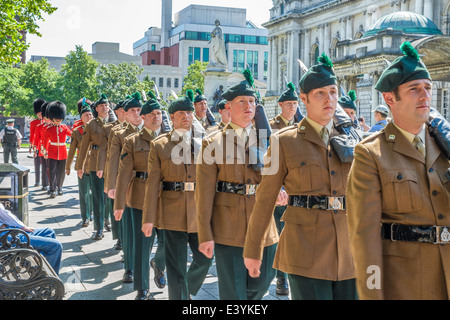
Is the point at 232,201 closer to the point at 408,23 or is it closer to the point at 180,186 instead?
the point at 180,186

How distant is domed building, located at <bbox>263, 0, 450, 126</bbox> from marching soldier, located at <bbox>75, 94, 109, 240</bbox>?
208 inches

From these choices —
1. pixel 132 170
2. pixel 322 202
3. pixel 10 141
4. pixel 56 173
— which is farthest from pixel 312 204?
pixel 10 141

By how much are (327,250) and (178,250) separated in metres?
2.19

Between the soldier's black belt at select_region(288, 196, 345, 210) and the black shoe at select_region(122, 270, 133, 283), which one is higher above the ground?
the soldier's black belt at select_region(288, 196, 345, 210)

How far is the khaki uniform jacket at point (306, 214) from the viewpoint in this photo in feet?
13.0

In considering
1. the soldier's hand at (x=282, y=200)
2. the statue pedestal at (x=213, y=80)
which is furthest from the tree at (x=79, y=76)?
the soldier's hand at (x=282, y=200)

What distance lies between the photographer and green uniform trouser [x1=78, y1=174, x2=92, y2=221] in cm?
1160

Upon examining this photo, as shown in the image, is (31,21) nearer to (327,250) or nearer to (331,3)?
(327,250)

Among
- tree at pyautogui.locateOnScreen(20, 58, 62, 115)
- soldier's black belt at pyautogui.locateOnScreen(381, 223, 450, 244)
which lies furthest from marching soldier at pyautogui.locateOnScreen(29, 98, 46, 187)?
tree at pyautogui.locateOnScreen(20, 58, 62, 115)

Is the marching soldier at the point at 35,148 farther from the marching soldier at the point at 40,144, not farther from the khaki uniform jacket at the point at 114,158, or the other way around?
the khaki uniform jacket at the point at 114,158

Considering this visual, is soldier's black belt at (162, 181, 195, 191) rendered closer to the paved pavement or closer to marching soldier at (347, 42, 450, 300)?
the paved pavement

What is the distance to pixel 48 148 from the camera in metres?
16.5

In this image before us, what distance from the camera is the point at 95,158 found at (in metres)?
11.0

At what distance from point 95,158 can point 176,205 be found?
17.7 ft
